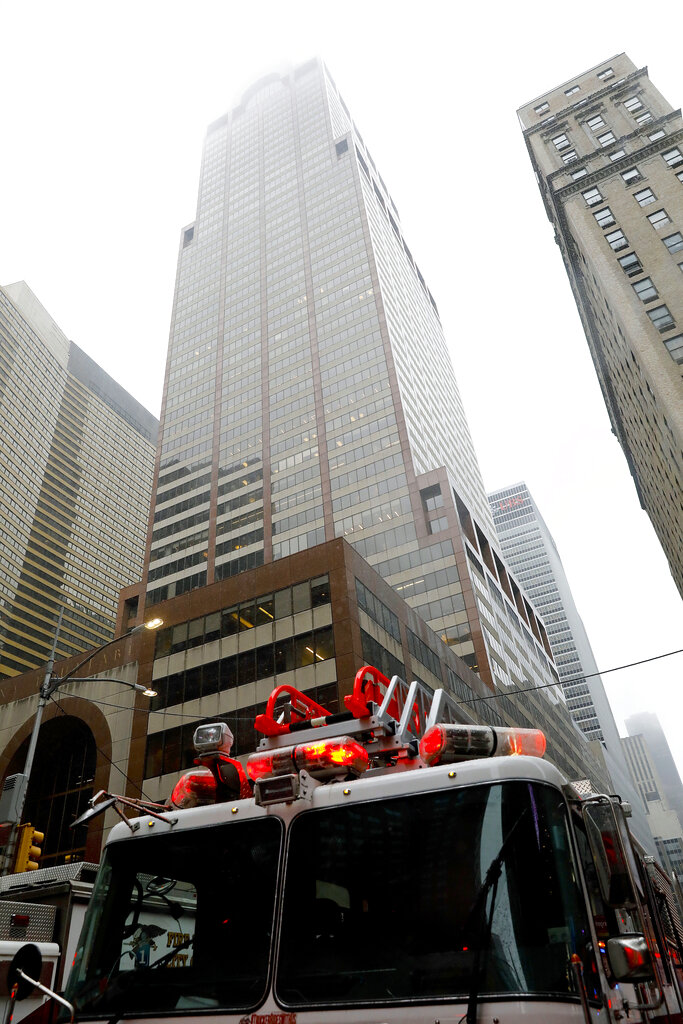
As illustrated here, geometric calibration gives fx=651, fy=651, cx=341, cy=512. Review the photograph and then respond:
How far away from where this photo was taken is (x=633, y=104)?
6688 centimetres

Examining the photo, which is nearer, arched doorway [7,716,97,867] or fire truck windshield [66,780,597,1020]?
fire truck windshield [66,780,597,1020]

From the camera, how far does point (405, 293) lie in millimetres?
117812

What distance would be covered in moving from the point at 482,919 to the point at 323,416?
91055 millimetres

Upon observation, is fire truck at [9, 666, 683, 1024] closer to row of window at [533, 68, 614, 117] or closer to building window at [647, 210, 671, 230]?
building window at [647, 210, 671, 230]

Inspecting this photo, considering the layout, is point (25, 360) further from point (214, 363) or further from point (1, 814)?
point (1, 814)

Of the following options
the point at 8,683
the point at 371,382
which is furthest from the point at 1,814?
the point at 371,382

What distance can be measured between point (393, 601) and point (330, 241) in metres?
88.6

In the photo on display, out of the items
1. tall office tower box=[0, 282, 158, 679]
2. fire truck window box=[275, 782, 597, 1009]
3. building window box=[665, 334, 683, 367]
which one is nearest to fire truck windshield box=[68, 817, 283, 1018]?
fire truck window box=[275, 782, 597, 1009]

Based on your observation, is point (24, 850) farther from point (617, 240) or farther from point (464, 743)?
point (617, 240)

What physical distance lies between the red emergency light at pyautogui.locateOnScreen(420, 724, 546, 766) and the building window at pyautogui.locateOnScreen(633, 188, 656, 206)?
63616 millimetres

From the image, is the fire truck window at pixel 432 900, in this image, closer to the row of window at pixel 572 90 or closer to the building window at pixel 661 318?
the building window at pixel 661 318

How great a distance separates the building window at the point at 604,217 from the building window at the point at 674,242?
262 inches

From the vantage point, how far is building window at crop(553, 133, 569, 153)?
69.1 meters

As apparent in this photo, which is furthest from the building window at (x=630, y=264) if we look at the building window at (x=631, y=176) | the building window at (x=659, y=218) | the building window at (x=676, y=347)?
the building window at (x=631, y=176)
